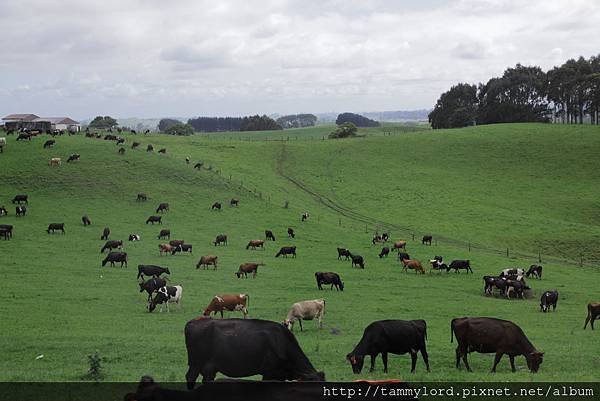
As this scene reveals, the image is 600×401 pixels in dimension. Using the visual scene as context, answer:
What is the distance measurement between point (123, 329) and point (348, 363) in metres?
9.77

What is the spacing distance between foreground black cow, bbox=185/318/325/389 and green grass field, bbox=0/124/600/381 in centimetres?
210

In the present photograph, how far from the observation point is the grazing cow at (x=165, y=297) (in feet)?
89.9

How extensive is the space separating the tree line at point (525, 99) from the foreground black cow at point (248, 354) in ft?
378

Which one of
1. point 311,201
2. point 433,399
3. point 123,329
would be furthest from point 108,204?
point 433,399

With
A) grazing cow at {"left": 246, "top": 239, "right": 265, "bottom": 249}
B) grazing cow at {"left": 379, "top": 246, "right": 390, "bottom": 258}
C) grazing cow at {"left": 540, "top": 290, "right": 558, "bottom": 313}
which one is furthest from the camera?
grazing cow at {"left": 246, "top": 239, "right": 265, "bottom": 249}

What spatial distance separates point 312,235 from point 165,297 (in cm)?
2424

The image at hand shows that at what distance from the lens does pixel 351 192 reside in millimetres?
72688

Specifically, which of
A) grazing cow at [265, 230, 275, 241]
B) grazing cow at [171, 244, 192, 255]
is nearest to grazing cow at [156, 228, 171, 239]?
grazing cow at [171, 244, 192, 255]

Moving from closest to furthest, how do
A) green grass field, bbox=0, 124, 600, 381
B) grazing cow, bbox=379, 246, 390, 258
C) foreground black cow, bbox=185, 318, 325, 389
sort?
1. foreground black cow, bbox=185, 318, 325, 389
2. green grass field, bbox=0, 124, 600, 381
3. grazing cow, bbox=379, 246, 390, 258

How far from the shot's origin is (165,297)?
27547mm

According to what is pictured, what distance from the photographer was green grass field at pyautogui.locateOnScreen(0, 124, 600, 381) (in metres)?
21.3

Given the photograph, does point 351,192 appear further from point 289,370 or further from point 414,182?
point 289,370

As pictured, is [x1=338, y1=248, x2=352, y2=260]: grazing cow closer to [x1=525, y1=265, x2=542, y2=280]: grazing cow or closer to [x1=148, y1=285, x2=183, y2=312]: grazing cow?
[x1=525, y1=265, x2=542, y2=280]: grazing cow

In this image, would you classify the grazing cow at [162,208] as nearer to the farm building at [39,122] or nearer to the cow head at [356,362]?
the cow head at [356,362]
